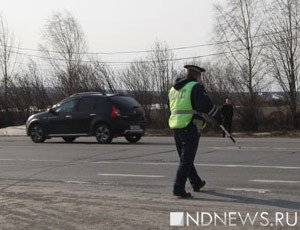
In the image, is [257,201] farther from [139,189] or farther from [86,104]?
[86,104]

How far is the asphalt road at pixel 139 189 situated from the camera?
7.32 metres

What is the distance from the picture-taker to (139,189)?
9844 millimetres

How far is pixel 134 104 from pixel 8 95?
23181 millimetres

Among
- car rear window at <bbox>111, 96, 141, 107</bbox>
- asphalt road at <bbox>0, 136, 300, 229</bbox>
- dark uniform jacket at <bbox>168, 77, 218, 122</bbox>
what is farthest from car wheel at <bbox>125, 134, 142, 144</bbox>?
dark uniform jacket at <bbox>168, 77, 218, 122</bbox>

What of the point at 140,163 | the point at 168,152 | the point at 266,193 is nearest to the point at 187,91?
the point at 266,193

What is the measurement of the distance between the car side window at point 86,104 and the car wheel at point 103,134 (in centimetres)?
74

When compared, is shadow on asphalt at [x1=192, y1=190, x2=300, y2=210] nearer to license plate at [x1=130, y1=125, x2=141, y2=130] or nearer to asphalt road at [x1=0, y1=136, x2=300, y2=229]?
asphalt road at [x1=0, y1=136, x2=300, y2=229]

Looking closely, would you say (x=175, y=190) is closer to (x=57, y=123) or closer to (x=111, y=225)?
(x=111, y=225)

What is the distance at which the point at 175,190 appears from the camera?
883 centimetres

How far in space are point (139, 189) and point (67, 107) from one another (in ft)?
37.7

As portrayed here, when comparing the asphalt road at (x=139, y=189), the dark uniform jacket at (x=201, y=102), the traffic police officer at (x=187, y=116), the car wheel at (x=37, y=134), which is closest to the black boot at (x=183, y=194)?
the traffic police officer at (x=187, y=116)

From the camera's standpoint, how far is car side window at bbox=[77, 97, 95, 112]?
20.4m

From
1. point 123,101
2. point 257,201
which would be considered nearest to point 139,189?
point 257,201

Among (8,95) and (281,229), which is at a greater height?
(8,95)
